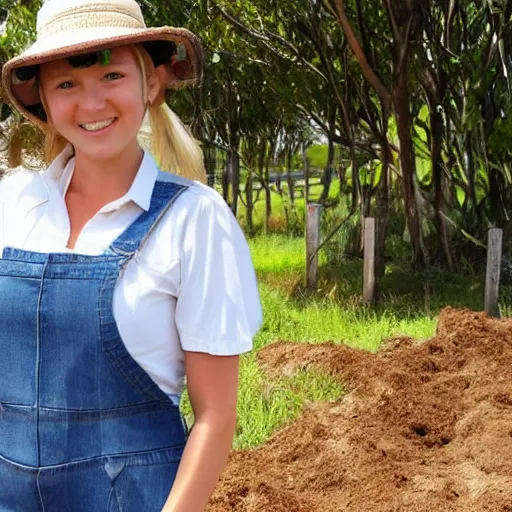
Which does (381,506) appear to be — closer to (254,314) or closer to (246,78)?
(254,314)

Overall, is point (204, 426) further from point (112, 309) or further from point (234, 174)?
point (234, 174)

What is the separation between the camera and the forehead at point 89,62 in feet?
4.20

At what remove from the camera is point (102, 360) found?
1.22 m

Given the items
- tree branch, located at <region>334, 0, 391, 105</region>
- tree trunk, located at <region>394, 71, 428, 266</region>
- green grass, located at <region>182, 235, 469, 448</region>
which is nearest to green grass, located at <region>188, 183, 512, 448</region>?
green grass, located at <region>182, 235, 469, 448</region>

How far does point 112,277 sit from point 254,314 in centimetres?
21

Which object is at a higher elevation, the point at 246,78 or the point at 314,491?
the point at 246,78

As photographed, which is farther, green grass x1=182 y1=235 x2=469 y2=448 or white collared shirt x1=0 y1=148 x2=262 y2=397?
green grass x1=182 y1=235 x2=469 y2=448

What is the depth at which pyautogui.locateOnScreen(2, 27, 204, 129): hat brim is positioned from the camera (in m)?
1.25

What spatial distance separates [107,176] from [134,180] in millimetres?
59

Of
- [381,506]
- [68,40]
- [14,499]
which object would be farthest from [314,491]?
[68,40]

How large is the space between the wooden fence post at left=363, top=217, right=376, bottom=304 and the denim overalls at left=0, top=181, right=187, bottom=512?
19.7 ft

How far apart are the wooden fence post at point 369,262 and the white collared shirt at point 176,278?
599 centimetres

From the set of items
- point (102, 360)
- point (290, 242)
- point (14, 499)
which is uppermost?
point (102, 360)

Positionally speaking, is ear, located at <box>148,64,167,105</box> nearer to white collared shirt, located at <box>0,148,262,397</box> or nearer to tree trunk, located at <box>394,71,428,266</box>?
white collared shirt, located at <box>0,148,262,397</box>
